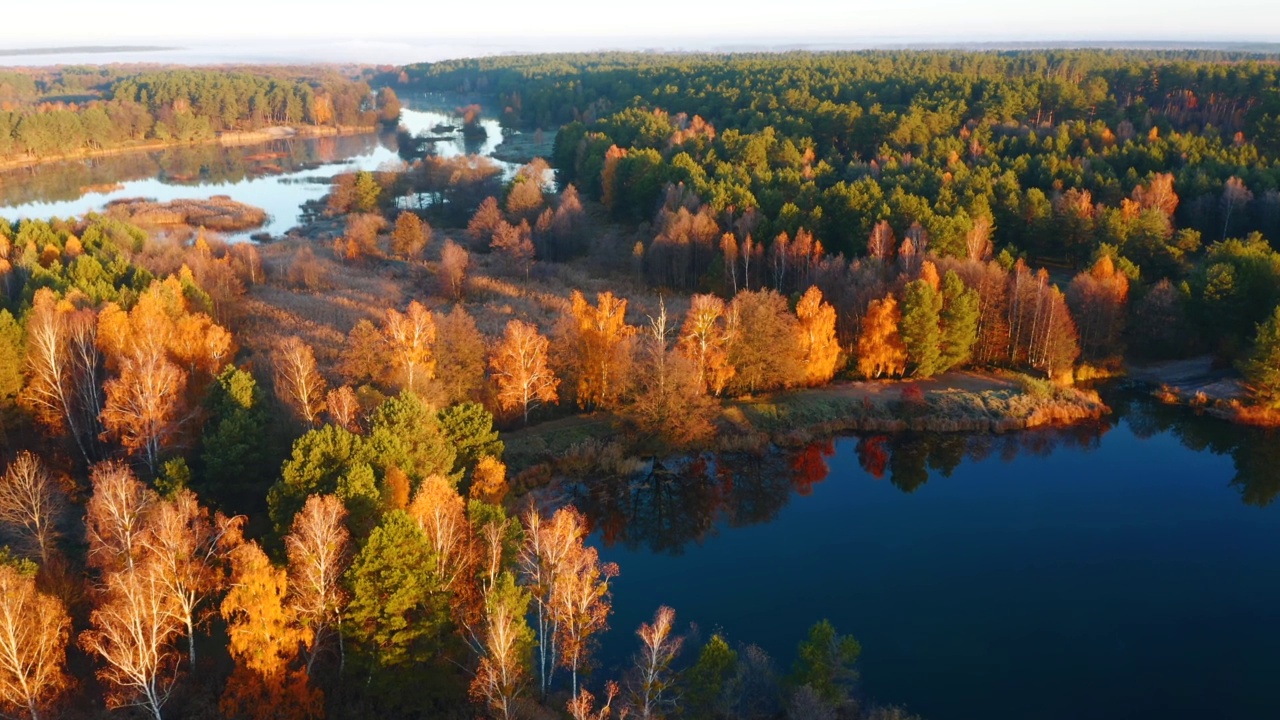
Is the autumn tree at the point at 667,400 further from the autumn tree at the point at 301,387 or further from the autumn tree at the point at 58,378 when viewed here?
the autumn tree at the point at 58,378

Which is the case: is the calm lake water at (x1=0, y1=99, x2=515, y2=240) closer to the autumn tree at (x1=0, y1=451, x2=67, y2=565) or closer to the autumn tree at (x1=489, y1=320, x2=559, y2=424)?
the autumn tree at (x1=489, y1=320, x2=559, y2=424)

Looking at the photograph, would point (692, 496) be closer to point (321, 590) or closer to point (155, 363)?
point (321, 590)

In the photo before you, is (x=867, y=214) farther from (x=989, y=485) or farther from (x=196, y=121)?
(x=196, y=121)

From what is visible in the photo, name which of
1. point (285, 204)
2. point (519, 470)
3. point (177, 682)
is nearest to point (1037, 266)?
point (519, 470)

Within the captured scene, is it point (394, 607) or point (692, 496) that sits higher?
point (394, 607)

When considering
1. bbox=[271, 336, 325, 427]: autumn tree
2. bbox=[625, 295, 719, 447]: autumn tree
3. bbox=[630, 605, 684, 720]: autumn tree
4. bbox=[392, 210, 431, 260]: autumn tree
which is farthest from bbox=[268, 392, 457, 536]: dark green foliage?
bbox=[392, 210, 431, 260]: autumn tree

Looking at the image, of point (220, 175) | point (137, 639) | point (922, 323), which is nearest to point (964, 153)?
point (922, 323)
